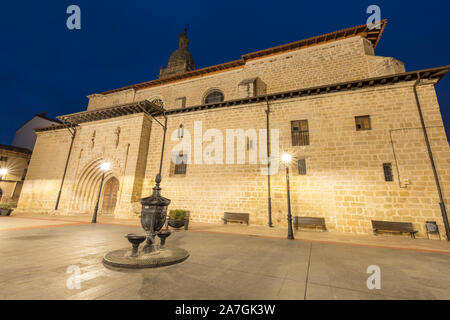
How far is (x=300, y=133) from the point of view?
11.0 m

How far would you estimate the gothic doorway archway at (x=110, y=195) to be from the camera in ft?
46.6

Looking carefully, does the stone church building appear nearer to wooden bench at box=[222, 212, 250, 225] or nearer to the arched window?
the arched window

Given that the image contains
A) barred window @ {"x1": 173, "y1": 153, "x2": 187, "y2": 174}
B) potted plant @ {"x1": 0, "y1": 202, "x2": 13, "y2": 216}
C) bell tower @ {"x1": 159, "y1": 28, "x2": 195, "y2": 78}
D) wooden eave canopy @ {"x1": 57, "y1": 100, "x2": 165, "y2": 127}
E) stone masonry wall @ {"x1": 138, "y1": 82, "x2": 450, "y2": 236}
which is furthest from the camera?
bell tower @ {"x1": 159, "y1": 28, "x2": 195, "y2": 78}

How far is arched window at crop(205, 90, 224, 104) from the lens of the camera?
54.2ft

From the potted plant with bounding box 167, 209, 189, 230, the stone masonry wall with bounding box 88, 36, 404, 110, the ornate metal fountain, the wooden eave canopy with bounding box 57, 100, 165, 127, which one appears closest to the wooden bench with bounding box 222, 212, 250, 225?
the potted plant with bounding box 167, 209, 189, 230

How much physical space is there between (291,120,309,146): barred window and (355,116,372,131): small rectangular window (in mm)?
2675

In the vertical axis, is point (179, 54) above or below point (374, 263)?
above

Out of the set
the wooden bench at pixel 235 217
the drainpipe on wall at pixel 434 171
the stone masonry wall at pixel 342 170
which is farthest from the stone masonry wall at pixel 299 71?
the wooden bench at pixel 235 217

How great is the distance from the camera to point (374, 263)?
13.8 feet

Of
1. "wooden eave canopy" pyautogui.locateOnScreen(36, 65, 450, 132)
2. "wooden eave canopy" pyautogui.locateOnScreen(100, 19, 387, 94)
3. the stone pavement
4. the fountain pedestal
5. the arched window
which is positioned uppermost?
"wooden eave canopy" pyautogui.locateOnScreen(100, 19, 387, 94)

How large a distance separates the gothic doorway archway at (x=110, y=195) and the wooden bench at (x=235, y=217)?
9.52 m

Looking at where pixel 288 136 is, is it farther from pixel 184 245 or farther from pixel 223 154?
pixel 184 245
